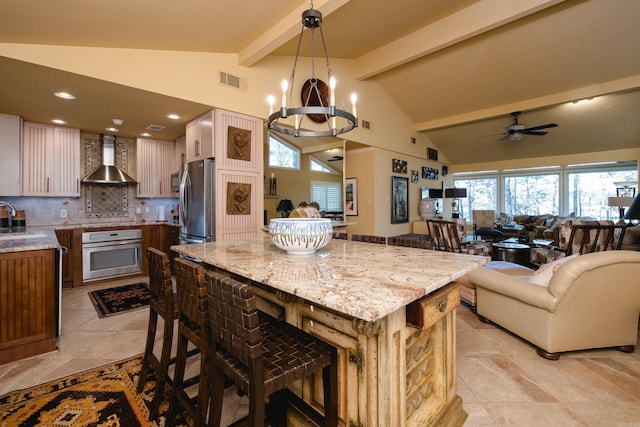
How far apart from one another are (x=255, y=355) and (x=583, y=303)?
8.36 ft

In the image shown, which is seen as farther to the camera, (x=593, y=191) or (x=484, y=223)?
(x=593, y=191)

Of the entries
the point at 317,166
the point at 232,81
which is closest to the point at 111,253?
the point at 232,81

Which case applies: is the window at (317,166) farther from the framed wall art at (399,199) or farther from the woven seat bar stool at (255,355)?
the woven seat bar stool at (255,355)

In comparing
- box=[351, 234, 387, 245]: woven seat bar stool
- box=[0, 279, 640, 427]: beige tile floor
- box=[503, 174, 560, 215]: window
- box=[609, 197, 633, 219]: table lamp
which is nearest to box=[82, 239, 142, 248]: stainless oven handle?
box=[0, 279, 640, 427]: beige tile floor

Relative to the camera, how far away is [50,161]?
4.12 meters

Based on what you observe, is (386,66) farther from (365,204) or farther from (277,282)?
(277,282)

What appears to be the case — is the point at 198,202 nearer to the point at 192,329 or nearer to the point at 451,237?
the point at 192,329

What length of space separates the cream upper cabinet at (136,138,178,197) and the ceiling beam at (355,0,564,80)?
12.7 feet

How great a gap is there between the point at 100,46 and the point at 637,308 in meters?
5.19

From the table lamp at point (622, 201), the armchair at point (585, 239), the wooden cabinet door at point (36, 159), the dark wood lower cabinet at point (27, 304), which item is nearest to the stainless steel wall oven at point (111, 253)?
the wooden cabinet door at point (36, 159)

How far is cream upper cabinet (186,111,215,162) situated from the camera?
3.66 meters

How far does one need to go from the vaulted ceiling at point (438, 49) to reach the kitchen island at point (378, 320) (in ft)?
7.60

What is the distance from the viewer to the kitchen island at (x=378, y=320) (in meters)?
1.06

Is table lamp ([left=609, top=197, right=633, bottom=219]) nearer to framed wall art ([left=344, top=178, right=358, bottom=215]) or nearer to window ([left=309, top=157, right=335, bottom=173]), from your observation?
framed wall art ([left=344, top=178, right=358, bottom=215])
